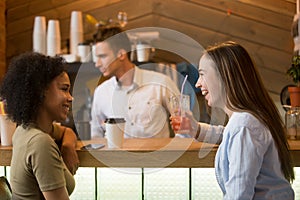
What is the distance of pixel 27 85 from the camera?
162 cm

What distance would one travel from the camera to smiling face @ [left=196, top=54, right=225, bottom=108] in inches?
58.8

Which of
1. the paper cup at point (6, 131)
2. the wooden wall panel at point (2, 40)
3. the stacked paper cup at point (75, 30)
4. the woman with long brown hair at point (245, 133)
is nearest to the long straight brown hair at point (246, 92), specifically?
the woman with long brown hair at point (245, 133)

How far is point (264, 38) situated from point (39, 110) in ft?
8.86

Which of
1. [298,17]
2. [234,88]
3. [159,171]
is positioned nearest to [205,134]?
[159,171]

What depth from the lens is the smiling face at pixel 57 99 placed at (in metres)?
1.66

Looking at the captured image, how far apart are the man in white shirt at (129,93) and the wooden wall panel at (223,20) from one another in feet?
2.26

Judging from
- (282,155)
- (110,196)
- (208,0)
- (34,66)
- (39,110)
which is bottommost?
(110,196)

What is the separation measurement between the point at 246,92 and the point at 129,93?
1790mm

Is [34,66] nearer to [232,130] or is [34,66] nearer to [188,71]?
[232,130]

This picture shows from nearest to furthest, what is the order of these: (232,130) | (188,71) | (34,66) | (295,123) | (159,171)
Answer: (232,130) → (34,66) → (159,171) → (295,123) → (188,71)

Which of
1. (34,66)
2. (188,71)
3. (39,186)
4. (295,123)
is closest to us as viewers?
(39,186)

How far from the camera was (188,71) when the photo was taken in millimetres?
3660

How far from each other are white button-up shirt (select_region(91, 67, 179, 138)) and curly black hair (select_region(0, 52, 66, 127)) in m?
1.20

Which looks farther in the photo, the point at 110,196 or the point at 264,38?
the point at 264,38
